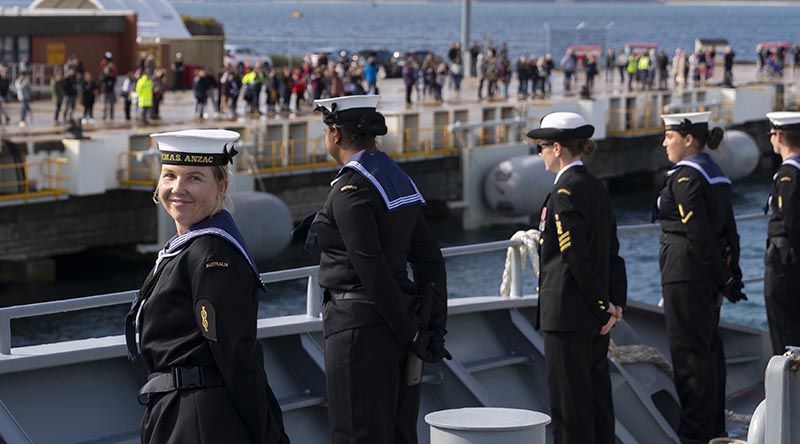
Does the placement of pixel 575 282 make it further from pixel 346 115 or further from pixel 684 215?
pixel 346 115

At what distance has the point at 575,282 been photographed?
6.98 m

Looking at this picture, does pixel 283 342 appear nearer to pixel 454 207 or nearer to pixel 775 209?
pixel 775 209

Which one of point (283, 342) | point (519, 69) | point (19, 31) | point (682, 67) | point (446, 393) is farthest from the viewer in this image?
Answer: point (682, 67)

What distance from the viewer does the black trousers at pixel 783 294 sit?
906 cm

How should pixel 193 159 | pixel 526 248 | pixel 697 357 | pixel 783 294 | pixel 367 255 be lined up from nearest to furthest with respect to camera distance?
1. pixel 193 159
2. pixel 367 255
3. pixel 697 357
4. pixel 526 248
5. pixel 783 294

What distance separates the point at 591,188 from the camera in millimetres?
6969

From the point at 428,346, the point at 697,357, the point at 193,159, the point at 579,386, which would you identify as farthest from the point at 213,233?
the point at 697,357

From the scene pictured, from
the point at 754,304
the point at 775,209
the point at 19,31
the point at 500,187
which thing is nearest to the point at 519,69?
the point at 500,187

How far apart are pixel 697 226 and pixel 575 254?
4.73 feet

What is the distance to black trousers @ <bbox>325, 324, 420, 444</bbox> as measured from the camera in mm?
5777

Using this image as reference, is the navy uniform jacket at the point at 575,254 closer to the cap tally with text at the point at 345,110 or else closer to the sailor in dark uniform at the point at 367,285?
the sailor in dark uniform at the point at 367,285

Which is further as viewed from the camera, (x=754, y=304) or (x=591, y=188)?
(x=754, y=304)

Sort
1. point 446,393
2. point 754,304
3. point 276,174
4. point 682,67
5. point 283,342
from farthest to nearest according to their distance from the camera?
point 682,67
point 276,174
point 754,304
point 446,393
point 283,342

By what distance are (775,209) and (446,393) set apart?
253cm
